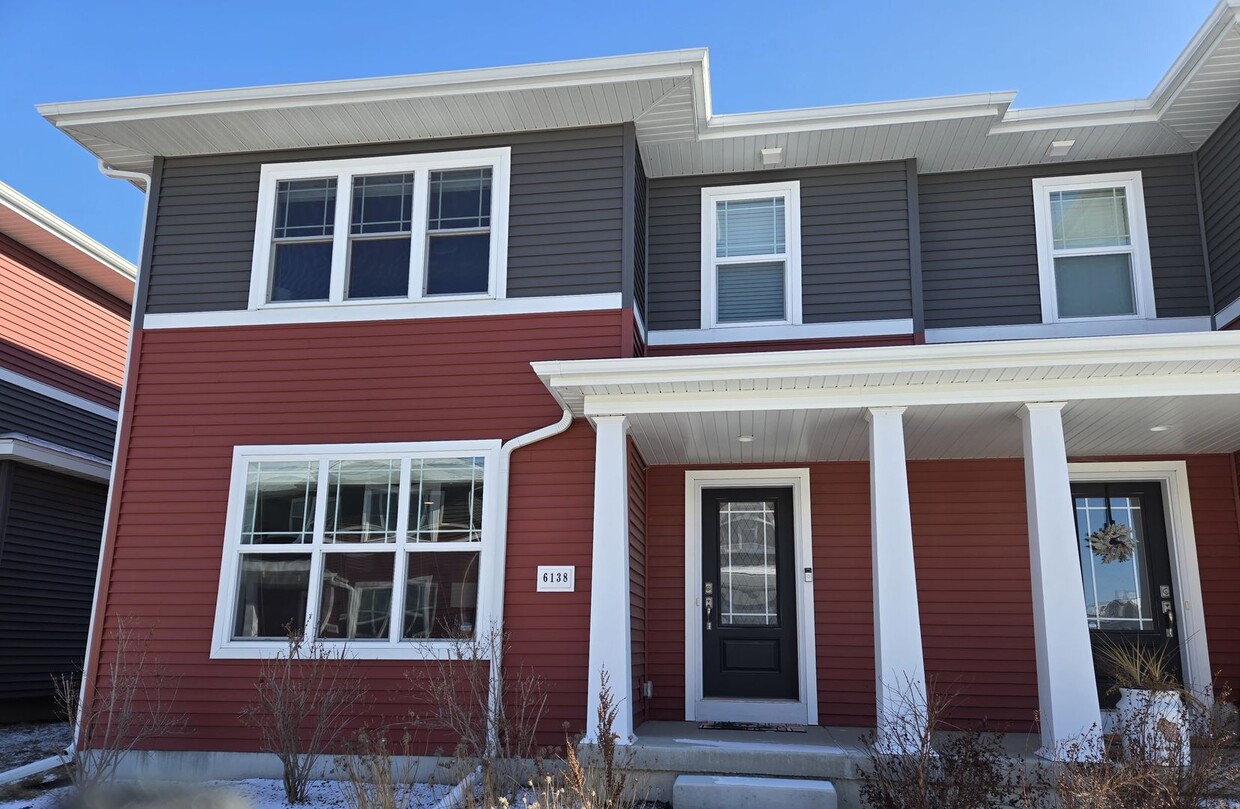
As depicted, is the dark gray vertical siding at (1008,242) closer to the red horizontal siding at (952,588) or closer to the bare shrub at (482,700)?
the red horizontal siding at (952,588)

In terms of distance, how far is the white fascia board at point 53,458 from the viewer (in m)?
9.74

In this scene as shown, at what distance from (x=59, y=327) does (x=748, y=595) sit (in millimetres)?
8782

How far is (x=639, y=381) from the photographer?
22.1 feet

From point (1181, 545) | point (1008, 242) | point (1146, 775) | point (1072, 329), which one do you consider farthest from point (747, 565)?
point (1146, 775)

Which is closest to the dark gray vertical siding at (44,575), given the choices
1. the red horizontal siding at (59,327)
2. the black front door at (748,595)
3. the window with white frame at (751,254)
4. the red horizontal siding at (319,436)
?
the red horizontal siding at (59,327)

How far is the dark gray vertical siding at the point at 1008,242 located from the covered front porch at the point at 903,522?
1.31 meters

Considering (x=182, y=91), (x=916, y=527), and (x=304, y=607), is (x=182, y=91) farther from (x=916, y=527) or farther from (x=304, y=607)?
(x=916, y=527)

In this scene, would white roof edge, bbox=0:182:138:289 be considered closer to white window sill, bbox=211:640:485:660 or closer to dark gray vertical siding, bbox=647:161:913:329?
white window sill, bbox=211:640:485:660

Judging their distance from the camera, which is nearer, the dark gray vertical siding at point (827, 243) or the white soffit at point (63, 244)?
the dark gray vertical siding at point (827, 243)

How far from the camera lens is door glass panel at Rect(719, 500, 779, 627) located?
839cm

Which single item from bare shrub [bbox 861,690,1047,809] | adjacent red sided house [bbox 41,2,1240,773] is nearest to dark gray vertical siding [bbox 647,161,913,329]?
adjacent red sided house [bbox 41,2,1240,773]

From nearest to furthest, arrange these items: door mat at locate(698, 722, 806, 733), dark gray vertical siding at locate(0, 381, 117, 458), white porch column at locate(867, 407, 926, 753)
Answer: white porch column at locate(867, 407, 926, 753)
door mat at locate(698, 722, 806, 733)
dark gray vertical siding at locate(0, 381, 117, 458)

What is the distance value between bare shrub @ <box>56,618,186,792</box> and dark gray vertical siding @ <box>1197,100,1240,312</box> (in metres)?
9.09

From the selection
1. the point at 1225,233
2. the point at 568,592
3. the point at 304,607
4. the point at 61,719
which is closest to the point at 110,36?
the point at 61,719
